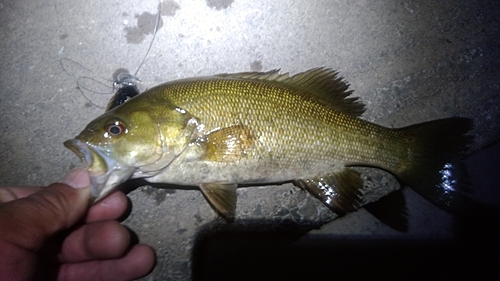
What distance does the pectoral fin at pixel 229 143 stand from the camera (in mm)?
1631

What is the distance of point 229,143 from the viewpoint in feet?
5.36

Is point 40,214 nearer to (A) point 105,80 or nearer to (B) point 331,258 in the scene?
(A) point 105,80

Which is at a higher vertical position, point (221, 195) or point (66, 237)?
point (221, 195)

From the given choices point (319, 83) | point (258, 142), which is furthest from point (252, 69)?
point (258, 142)

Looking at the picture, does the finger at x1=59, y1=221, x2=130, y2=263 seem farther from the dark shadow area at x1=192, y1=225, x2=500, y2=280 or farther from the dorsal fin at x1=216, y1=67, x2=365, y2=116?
the dorsal fin at x1=216, y1=67, x2=365, y2=116

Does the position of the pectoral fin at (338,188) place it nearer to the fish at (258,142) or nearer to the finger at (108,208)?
the fish at (258,142)

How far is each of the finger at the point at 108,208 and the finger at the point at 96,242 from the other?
63 millimetres

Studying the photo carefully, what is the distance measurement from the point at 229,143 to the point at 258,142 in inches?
6.1

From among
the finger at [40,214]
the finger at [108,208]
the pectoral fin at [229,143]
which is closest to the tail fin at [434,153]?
the pectoral fin at [229,143]

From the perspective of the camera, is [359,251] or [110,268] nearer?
[110,268]

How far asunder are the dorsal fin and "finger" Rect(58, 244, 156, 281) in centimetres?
123

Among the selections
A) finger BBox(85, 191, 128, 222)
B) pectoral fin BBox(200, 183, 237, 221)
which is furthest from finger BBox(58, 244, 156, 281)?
pectoral fin BBox(200, 183, 237, 221)

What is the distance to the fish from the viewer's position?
1.59 metres

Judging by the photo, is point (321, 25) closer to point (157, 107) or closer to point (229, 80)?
point (229, 80)
